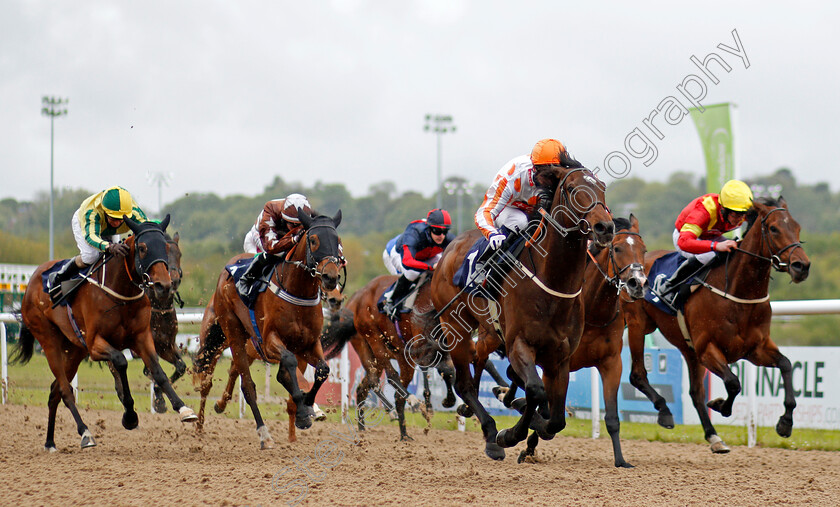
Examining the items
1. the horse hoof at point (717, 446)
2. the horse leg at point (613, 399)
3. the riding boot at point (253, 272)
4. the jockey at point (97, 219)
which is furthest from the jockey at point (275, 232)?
the horse hoof at point (717, 446)

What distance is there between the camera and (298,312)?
6.92 meters

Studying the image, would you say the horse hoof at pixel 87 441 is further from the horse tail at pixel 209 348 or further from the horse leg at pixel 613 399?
the horse leg at pixel 613 399

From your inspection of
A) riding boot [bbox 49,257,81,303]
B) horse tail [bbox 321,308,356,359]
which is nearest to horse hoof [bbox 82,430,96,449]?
riding boot [bbox 49,257,81,303]

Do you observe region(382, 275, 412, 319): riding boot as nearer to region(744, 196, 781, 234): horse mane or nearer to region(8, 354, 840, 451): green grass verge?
region(8, 354, 840, 451): green grass verge

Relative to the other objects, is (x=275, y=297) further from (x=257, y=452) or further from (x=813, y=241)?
(x=813, y=241)

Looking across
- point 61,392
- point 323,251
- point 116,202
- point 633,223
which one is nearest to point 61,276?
point 116,202

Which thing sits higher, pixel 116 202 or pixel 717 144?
pixel 717 144

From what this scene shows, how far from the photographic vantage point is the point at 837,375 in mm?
7578

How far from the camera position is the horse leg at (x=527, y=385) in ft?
16.1

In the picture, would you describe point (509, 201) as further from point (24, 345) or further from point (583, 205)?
point (24, 345)

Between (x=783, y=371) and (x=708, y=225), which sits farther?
(x=708, y=225)

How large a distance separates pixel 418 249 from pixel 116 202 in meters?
2.88

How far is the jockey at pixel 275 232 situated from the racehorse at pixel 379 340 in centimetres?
149

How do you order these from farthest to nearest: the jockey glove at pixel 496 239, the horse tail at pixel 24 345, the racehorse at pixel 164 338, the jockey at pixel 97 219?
the horse tail at pixel 24 345, the racehorse at pixel 164 338, the jockey at pixel 97 219, the jockey glove at pixel 496 239
